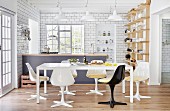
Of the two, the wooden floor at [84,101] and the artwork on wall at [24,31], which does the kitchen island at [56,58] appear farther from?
the wooden floor at [84,101]

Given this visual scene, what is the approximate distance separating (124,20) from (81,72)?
4.80m

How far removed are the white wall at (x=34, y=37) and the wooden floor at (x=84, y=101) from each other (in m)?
3.59

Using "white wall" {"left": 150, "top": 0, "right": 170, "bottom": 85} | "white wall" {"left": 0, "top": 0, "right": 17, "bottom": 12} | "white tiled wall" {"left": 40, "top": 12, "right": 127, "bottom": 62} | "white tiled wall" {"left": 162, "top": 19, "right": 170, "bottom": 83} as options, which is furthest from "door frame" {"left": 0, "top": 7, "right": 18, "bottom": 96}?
"white tiled wall" {"left": 162, "top": 19, "right": 170, "bottom": 83}

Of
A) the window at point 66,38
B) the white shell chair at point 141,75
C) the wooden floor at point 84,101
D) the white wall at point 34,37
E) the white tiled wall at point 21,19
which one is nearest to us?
the wooden floor at point 84,101

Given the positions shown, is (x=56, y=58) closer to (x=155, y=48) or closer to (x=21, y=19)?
(x=21, y=19)

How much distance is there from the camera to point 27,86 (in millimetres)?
7664

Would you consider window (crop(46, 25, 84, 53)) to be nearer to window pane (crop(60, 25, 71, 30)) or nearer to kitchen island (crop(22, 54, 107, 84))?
window pane (crop(60, 25, 71, 30))

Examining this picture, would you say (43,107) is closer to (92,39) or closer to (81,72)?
(81,72)

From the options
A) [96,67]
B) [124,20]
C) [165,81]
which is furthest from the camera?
[124,20]

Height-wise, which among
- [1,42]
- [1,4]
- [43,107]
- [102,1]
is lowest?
[43,107]

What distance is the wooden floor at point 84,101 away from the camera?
5238 millimetres

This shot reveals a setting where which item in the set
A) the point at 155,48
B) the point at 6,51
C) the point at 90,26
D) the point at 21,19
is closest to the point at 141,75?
the point at 155,48

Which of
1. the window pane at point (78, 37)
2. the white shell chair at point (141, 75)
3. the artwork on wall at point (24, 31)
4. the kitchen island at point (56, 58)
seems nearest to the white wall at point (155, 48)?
the kitchen island at point (56, 58)

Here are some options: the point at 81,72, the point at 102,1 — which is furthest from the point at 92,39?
the point at 81,72
